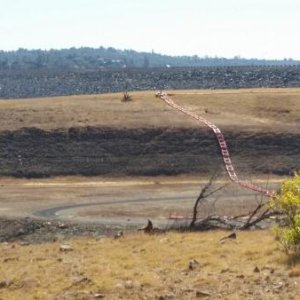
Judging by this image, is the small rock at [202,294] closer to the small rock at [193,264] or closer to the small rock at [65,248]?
A: the small rock at [193,264]

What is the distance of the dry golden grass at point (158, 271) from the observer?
59.3ft

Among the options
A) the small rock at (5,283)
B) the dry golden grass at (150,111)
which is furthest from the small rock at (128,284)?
the dry golden grass at (150,111)

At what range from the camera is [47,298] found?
18.7 m

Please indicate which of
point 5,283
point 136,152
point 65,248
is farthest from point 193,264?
point 136,152

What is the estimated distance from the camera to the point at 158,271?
2053 cm

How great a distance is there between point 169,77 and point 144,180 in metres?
76.0

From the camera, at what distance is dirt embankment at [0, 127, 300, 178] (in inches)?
2069

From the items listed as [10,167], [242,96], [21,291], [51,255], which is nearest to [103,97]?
[242,96]

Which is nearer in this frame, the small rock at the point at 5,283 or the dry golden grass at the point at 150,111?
the small rock at the point at 5,283

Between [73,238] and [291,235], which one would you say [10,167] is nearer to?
[73,238]

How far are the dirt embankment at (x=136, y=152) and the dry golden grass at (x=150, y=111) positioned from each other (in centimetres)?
191

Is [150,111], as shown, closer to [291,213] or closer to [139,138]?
[139,138]

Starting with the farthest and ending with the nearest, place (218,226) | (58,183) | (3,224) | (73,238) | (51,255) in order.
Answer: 1. (58,183)
2. (3,224)
3. (73,238)
4. (218,226)
5. (51,255)

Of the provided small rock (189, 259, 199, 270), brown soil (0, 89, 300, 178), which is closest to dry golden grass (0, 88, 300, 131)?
brown soil (0, 89, 300, 178)
